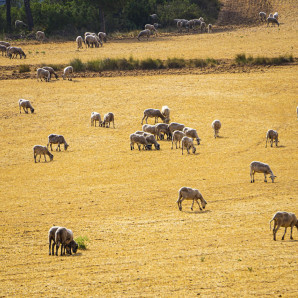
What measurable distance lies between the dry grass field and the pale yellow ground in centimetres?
5

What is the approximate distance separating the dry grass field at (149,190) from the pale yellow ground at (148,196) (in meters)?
0.05

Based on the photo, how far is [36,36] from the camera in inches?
2697

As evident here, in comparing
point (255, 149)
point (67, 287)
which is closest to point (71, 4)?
point (255, 149)

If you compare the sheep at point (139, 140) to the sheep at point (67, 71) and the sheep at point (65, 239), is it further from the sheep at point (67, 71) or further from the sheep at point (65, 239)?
the sheep at point (67, 71)

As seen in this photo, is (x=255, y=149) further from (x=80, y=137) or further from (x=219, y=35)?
(x=219, y=35)

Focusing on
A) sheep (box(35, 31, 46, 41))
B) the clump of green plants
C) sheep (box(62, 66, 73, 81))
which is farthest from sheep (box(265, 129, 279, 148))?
sheep (box(35, 31, 46, 41))

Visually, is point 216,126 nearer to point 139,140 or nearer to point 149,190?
point 139,140

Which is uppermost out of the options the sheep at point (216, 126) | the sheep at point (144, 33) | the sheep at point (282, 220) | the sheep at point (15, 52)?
the sheep at point (144, 33)

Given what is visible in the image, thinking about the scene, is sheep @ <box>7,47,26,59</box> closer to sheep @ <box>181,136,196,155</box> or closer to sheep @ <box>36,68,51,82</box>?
sheep @ <box>36,68,51,82</box>

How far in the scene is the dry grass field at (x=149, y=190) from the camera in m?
14.6

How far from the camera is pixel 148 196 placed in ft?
A: 73.4

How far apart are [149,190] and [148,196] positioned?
0.83m

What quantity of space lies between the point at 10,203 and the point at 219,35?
4782 centimetres

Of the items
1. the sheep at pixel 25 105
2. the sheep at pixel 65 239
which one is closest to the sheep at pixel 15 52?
the sheep at pixel 25 105
